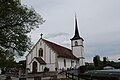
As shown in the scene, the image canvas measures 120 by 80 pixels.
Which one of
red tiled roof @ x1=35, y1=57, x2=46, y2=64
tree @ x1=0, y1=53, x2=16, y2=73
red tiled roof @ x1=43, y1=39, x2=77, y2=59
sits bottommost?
tree @ x1=0, y1=53, x2=16, y2=73

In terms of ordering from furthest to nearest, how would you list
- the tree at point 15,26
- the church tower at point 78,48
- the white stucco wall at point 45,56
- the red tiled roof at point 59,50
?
the church tower at point 78,48
the red tiled roof at point 59,50
the white stucco wall at point 45,56
the tree at point 15,26

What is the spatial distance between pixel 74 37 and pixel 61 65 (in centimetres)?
1577

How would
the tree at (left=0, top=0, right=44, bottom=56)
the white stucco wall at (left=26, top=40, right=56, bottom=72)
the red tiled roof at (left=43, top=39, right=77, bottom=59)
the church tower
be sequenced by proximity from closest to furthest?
the tree at (left=0, top=0, right=44, bottom=56) < the white stucco wall at (left=26, top=40, right=56, bottom=72) < the red tiled roof at (left=43, top=39, right=77, bottom=59) < the church tower

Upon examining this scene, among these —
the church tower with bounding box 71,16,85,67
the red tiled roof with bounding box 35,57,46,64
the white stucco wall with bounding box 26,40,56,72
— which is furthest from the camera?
the church tower with bounding box 71,16,85,67

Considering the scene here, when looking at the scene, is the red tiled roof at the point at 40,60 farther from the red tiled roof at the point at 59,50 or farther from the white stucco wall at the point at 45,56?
the red tiled roof at the point at 59,50

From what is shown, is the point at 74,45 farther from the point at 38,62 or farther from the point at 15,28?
the point at 15,28

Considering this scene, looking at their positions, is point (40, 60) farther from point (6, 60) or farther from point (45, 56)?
point (6, 60)

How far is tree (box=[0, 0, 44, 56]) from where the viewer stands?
971 inches

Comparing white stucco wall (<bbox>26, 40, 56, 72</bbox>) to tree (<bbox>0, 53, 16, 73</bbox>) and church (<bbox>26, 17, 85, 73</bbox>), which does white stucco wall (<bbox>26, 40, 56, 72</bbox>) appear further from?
tree (<bbox>0, 53, 16, 73</bbox>)

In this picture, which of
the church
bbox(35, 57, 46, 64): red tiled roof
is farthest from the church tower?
bbox(35, 57, 46, 64): red tiled roof

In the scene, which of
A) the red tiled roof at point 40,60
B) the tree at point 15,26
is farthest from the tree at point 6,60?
the red tiled roof at point 40,60

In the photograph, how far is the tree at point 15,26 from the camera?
24656mm

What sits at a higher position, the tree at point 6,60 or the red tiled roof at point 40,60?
the red tiled roof at point 40,60

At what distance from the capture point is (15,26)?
26500mm
